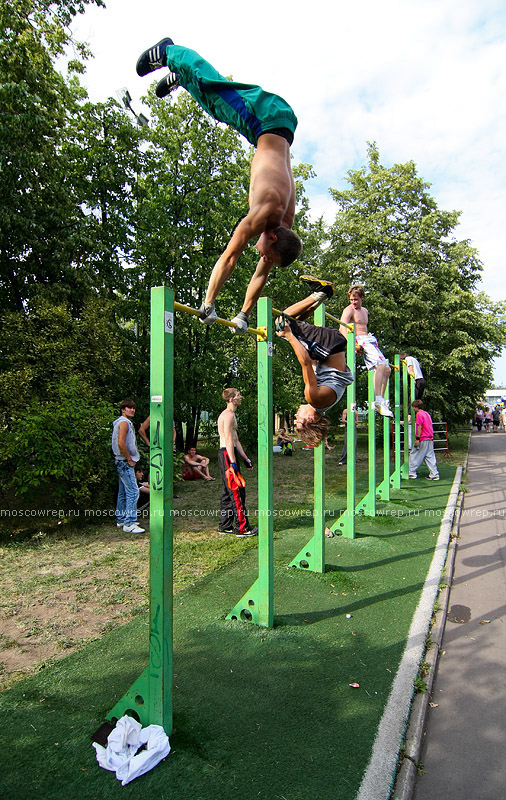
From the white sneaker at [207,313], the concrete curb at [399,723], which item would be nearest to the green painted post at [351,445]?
the concrete curb at [399,723]

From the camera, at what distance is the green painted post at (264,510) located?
4303 mm

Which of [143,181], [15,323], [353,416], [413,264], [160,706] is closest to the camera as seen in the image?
[160,706]

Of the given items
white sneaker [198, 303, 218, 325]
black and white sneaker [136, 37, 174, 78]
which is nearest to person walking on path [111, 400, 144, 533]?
white sneaker [198, 303, 218, 325]

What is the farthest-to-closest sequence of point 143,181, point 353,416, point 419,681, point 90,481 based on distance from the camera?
1. point 143,181
2. point 90,481
3. point 353,416
4. point 419,681

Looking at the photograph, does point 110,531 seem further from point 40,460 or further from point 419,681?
point 419,681

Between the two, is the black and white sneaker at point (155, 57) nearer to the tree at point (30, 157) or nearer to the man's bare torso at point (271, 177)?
the man's bare torso at point (271, 177)

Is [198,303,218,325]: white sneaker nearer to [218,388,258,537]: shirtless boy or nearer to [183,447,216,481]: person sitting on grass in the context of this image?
[218,388,258,537]: shirtless boy

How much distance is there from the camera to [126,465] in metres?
7.77

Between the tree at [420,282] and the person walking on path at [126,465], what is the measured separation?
15.9m

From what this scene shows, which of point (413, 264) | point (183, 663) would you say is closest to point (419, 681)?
point (183, 663)

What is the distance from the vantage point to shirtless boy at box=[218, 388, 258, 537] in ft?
24.2

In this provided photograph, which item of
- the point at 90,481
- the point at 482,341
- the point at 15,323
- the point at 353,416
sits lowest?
the point at 90,481

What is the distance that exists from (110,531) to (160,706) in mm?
5356

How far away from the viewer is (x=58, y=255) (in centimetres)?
1145
